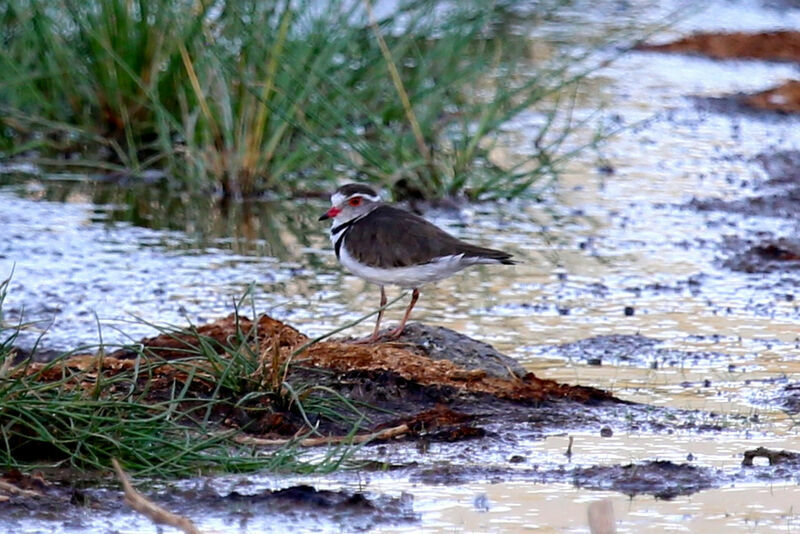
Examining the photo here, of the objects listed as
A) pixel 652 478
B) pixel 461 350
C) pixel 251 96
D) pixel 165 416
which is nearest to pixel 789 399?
pixel 461 350

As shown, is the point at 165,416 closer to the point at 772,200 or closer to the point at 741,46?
the point at 772,200

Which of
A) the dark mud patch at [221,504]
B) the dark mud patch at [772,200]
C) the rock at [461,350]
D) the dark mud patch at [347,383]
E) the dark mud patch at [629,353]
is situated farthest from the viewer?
the dark mud patch at [772,200]

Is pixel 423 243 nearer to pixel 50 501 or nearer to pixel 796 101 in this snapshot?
pixel 50 501

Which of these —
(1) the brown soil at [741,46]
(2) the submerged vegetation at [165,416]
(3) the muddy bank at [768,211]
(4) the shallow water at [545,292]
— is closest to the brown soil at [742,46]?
(1) the brown soil at [741,46]

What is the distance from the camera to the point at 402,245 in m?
6.23

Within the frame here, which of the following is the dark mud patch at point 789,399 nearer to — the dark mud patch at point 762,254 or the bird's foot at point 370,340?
the bird's foot at point 370,340

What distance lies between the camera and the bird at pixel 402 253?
621 cm

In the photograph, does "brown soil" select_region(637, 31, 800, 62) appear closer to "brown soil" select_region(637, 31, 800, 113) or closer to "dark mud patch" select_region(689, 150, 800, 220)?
"brown soil" select_region(637, 31, 800, 113)

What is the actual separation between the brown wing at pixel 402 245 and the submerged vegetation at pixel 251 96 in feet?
9.01

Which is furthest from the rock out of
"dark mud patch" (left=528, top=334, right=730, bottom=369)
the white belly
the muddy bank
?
the muddy bank

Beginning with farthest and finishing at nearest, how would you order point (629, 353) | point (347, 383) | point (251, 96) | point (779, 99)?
point (779, 99), point (251, 96), point (629, 353), point (347, 383)

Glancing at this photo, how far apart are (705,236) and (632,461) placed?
170 inches

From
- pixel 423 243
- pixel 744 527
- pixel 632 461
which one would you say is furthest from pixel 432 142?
pixel 744 527

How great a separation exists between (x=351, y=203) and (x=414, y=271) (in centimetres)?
58
